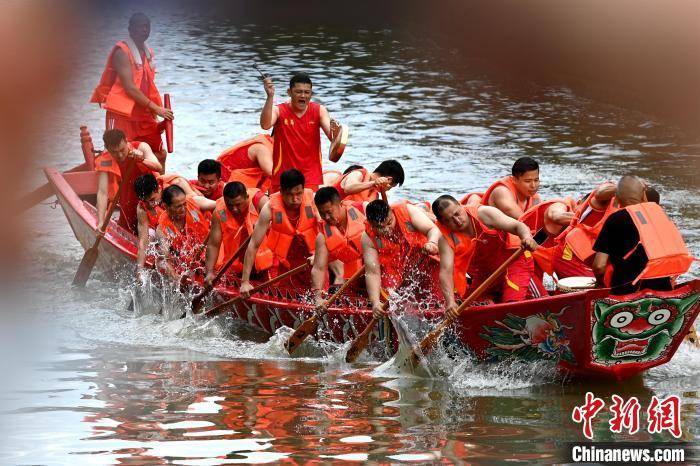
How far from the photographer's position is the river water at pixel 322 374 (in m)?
6.59

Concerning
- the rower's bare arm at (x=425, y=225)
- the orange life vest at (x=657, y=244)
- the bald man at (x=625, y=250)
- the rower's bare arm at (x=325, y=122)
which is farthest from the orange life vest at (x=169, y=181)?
the orange life vest at (x=657, y=244)

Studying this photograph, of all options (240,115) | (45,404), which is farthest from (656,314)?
(240,115)

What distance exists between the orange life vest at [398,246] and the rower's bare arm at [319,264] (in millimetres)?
436

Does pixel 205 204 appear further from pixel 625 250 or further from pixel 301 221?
pixel 625 250

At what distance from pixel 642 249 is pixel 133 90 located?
19.2 feet

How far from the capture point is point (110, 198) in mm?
11102

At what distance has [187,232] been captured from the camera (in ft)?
32.8

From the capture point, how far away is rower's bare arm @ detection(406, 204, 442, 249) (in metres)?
7.77

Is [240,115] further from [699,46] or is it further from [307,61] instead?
[699,46]

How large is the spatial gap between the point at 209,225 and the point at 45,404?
296cm

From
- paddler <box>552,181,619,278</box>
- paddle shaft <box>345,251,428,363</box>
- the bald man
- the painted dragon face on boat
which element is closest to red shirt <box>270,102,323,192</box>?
paddle shaft <box>345,251,428,363</box>

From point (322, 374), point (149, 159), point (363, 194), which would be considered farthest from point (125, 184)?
point (322, 374)

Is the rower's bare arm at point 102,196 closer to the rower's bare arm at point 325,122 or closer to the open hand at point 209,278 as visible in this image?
the open hand at point 209,278

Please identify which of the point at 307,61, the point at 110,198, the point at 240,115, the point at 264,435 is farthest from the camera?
the point at 307,61
